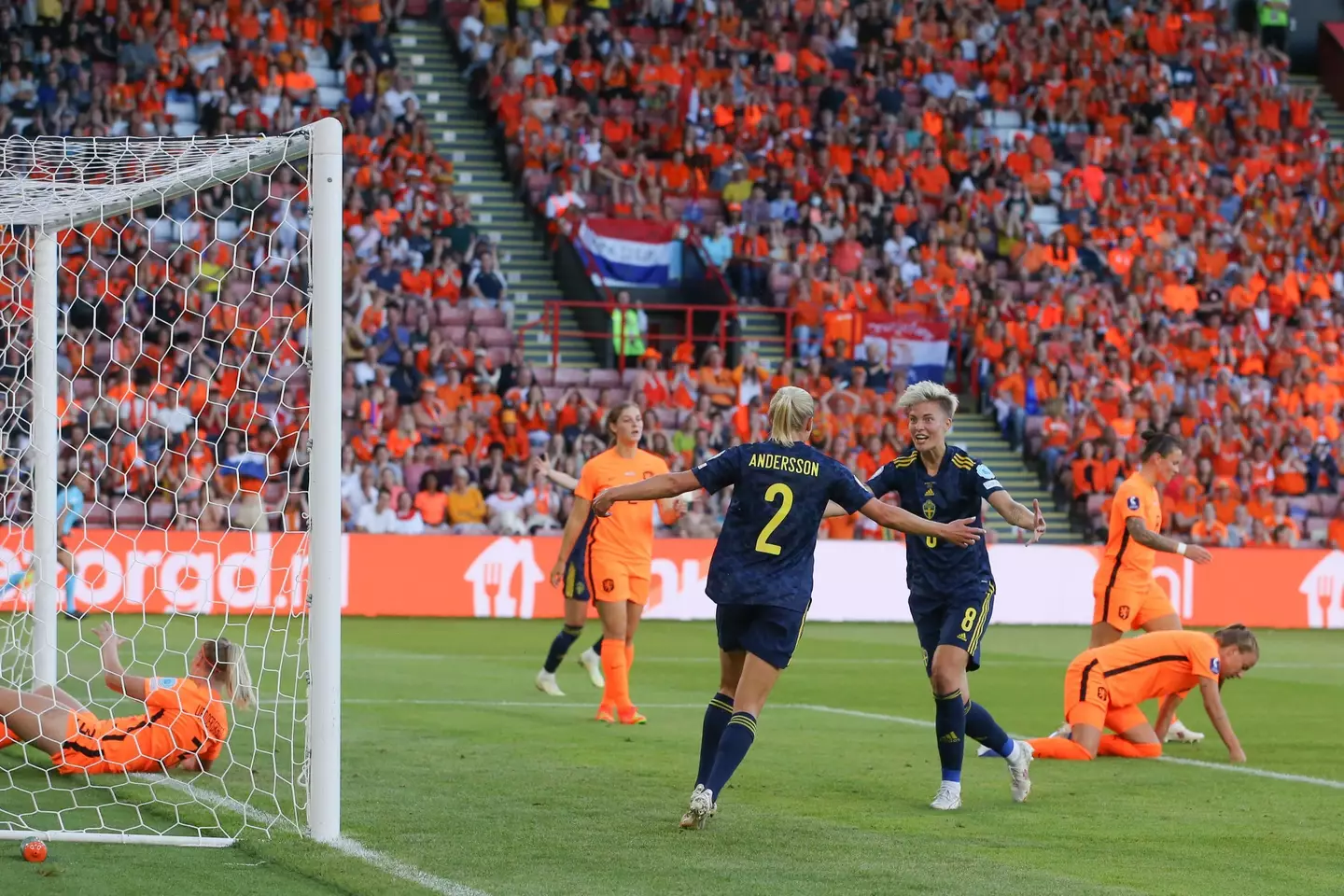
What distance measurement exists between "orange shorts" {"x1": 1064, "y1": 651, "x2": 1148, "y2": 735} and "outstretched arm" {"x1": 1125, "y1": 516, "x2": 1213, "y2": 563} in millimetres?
930

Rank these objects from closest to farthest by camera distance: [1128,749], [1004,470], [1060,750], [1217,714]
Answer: [1217,714] < [1060,750] < [1128,749] < [1004,470]

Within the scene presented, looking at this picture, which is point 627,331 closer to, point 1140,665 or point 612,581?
point 612,581

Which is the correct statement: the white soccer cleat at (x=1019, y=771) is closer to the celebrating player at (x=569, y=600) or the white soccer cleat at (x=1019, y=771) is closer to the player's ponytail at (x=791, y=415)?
the player's ponytail at (x=791, y=415)

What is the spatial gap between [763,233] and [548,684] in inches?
612

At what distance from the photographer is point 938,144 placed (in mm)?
30953

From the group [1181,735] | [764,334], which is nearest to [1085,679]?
[1181,735]

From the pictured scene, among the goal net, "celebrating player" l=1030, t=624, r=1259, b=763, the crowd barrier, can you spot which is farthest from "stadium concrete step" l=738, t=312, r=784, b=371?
"celebrating player" l=1030, t=624, r=1259, b=763

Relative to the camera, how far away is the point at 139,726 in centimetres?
901

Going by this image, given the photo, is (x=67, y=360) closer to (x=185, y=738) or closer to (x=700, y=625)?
(x=700, y=625)

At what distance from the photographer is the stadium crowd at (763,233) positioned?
22.6m

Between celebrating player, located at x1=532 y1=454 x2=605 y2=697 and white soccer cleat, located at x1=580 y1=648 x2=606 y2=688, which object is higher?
celebrating player, located at x1=532 y1=454 x2=605 y2=697

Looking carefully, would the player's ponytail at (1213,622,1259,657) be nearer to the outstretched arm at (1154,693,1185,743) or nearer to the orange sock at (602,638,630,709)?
the outstretched arm at (1154,693,1185,743)

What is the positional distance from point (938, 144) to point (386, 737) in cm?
2211

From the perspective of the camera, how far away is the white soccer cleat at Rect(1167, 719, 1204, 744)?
11.8 metres
